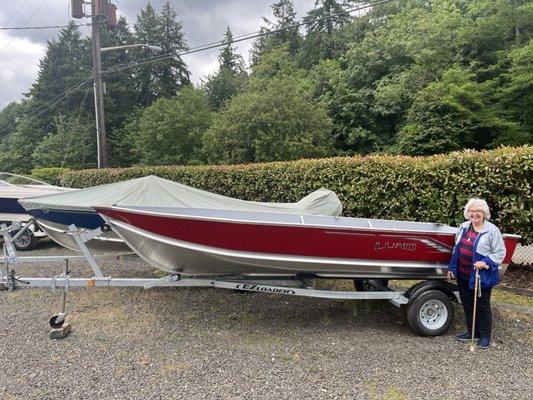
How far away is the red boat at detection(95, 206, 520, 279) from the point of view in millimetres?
3893

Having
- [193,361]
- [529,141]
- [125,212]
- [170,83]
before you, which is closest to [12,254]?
[125,212]

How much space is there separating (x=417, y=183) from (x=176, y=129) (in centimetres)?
1855

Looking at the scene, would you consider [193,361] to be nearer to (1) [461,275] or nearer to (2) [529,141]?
(1) [461,275]

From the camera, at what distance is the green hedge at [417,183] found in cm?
544

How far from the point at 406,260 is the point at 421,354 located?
89 centimetres

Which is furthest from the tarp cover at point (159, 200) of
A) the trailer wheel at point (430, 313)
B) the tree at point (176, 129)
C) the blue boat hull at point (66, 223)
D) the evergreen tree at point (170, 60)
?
the evergreen tree at point (170, 60)

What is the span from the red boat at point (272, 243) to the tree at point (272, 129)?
40.3ft

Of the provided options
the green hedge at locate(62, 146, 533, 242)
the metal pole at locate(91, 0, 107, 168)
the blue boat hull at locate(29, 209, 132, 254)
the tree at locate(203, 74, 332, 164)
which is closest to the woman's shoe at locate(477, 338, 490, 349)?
the green hedge at locate(62, 146, 533, 242)

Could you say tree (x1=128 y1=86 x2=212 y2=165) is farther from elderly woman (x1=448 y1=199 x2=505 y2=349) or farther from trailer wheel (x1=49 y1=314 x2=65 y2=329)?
elderly woman (x1=448 y1=199 x2=505 y2=349)

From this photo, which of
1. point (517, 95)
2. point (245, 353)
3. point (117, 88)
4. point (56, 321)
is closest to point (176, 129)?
point (517, 95)

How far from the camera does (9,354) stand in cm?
374

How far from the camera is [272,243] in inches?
156

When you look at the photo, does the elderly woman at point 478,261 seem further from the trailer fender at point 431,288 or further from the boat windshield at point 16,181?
the boat windshield at point 16,181

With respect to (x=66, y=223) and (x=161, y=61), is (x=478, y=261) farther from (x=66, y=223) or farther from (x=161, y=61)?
(x=161, y=61)
